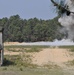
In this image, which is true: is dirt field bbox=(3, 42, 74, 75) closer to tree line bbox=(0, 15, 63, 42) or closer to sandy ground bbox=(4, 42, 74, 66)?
sandy ground bbox=(4, 42, 74, 66)

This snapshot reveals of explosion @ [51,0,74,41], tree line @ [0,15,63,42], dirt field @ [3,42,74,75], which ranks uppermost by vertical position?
tree line @ [0,15,63,42]

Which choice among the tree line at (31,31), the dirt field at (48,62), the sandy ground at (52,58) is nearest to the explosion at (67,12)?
the dirt field at (48,62)

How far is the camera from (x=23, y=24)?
12988cm

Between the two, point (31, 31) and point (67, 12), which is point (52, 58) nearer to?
point (67, 12)

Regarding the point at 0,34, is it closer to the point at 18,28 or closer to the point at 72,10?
the point at 72,10

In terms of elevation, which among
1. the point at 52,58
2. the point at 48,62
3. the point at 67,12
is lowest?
the point at 48,62

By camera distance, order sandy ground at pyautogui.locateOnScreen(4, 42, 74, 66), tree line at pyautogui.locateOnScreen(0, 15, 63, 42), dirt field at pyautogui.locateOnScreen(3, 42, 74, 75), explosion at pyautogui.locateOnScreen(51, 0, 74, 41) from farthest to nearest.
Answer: tree line at pyautogui.locateOnScreen(0, 15, 63, 42) → sandy ground at pyautogui.locateOnScreen(4, 42, 74, 66) → dirt field at pyautogui.locateOnScreen(3, 42, 74, 75) → explosion at pyautogui.locateOnScreen(51, 0, 74, 41)

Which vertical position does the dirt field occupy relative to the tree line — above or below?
below

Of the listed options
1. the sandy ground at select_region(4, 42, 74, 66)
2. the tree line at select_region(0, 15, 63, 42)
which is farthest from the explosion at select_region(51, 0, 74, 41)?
the tree line at select_region(0, 15, 63, 42)

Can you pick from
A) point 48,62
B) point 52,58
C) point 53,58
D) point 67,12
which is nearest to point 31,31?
point 52,58

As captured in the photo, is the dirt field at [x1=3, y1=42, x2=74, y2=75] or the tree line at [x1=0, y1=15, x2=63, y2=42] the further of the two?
the tree line at [x1=0, y1=15, x2=63, y2=42]

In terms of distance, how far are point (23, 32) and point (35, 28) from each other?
431cm

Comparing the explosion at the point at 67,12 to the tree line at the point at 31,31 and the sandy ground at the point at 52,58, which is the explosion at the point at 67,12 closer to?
the sandy ground at the point at 52,58

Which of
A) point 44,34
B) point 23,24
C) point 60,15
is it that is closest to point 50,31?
point 44,34
